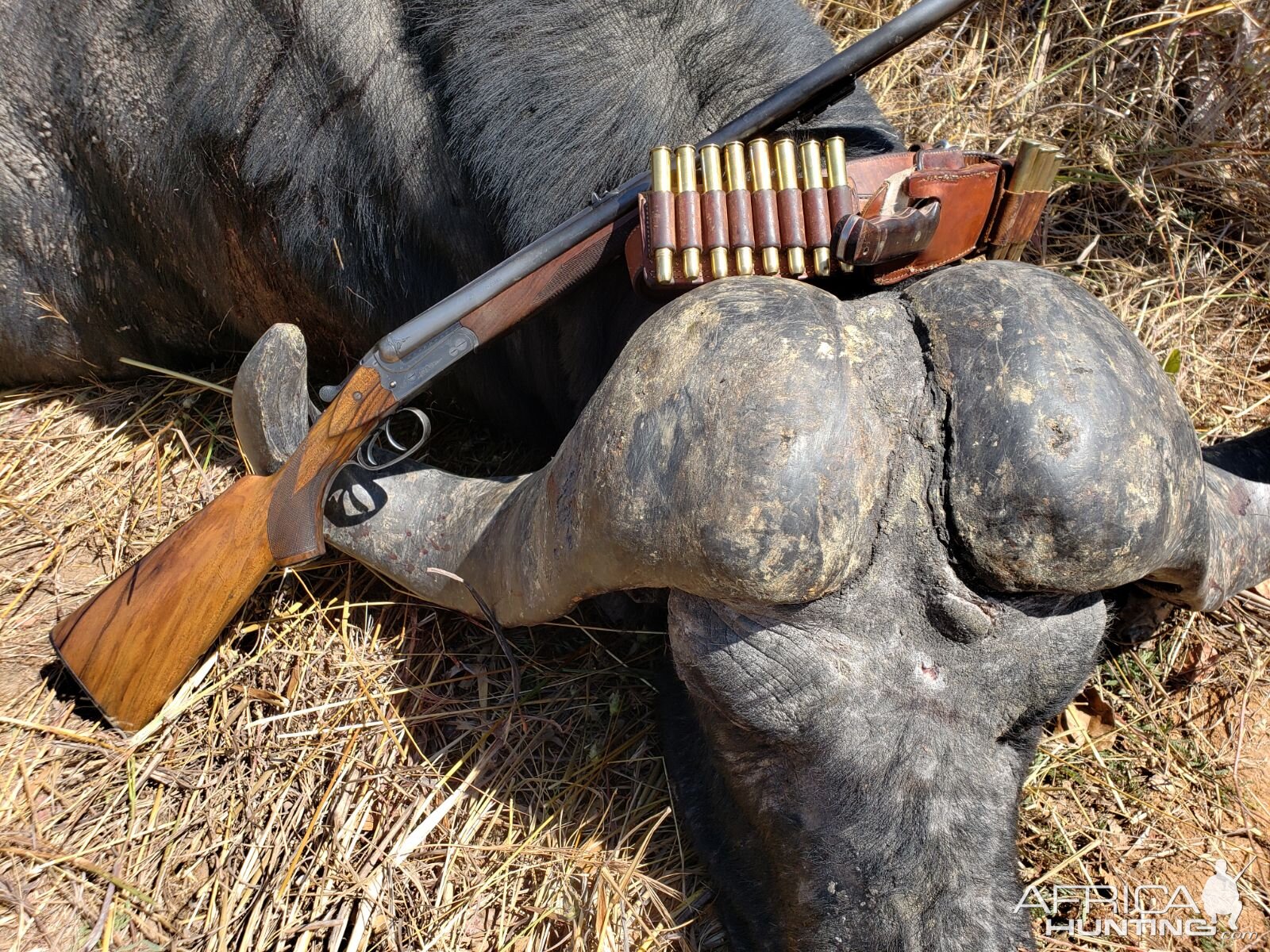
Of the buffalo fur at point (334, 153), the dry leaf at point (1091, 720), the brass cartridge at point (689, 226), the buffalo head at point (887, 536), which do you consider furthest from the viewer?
the dry leaf at point (1091, 720)

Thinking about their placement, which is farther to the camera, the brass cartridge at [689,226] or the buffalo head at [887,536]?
the brass cartridge at [689,226]

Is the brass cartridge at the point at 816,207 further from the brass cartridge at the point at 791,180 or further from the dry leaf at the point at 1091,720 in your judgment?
the dry leaf at the point at 1091,720

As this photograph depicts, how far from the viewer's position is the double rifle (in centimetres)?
188

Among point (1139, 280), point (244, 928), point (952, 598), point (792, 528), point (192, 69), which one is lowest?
point (1139, 280)

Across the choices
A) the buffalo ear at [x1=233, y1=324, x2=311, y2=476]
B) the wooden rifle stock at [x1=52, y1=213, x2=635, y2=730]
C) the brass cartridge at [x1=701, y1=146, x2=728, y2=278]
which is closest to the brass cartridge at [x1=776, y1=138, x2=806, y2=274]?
the brass cartridge at [x1=701, y1=146, x2=728, y2=278]

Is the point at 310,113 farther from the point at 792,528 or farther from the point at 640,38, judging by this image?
the point at 792,528

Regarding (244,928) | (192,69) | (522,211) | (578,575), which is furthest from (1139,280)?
(244,928)

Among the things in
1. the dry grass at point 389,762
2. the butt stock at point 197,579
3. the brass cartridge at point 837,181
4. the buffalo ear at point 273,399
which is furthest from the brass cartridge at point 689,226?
the dry grass at point 389,762

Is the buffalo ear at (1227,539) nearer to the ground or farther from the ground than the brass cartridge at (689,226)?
nearer to the ground

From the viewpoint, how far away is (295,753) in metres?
2.46

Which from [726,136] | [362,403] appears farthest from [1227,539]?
[362,403]

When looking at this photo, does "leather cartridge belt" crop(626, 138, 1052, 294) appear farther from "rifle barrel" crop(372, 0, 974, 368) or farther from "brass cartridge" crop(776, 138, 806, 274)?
"rifle barrel" crop(372, 0, 974, 368)

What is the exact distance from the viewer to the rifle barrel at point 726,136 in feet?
6.59

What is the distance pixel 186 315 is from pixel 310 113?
936 mm
